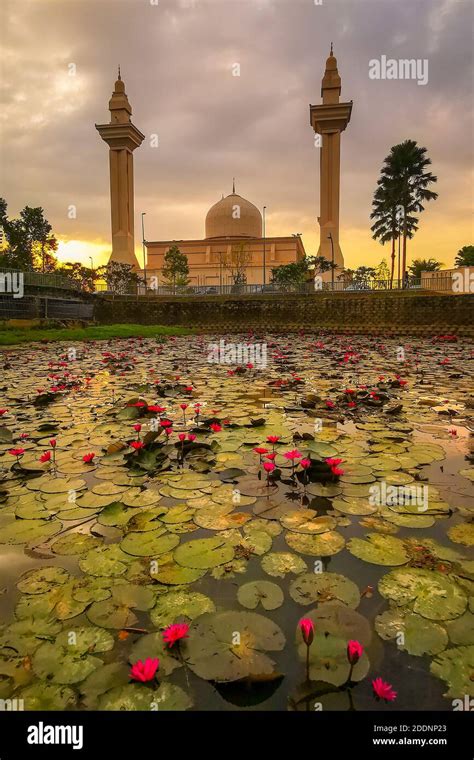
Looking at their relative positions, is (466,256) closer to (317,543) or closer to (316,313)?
(316,313)

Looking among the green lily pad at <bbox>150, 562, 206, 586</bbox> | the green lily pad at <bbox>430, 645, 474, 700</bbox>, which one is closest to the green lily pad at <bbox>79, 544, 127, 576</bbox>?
the green lily pad at <bbox>150, 562, 206, 586</bbox>

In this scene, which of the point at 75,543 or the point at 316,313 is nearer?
the point at 75,543

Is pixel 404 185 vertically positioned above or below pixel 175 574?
above

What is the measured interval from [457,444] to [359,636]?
2267 mm

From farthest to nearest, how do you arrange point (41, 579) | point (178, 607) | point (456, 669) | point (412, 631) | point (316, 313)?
point (316, 313) < point (41, 579) < point (178, 607) < point (412, 631) < point (456, 669)

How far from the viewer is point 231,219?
55.2m

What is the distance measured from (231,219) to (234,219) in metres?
0.44

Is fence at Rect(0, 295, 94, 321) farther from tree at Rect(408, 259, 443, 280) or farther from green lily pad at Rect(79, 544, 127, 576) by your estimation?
tree at Rect(408, 259, 443, 280)

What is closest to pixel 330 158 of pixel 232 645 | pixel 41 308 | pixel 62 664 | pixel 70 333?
pixel 41 308

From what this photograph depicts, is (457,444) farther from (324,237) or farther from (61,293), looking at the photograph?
(324,237)

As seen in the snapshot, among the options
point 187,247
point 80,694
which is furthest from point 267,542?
point 187,247

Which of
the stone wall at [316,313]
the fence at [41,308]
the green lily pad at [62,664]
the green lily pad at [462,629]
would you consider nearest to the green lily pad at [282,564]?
the green lily pad at [462,629]
